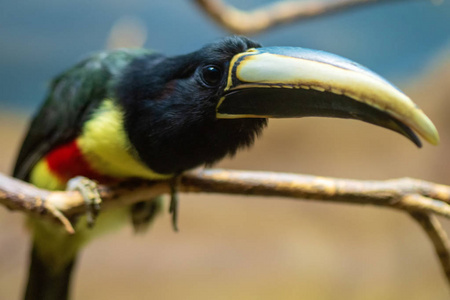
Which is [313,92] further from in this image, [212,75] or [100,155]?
[100,155]

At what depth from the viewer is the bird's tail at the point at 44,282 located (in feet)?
4.90

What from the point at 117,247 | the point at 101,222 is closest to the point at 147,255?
the point at 117,247

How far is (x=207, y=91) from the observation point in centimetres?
100

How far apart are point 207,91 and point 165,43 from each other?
153 centimetres

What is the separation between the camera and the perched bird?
2.71 ft

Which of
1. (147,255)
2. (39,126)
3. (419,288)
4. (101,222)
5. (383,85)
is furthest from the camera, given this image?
(147,255)

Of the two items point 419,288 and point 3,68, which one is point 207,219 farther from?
point 3,68

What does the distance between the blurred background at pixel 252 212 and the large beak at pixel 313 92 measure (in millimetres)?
1334

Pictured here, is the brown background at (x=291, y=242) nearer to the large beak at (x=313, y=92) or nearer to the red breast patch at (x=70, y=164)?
the red breast patch at (x=70, y=164)

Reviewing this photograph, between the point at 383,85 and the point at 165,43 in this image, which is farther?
the point at 165,43

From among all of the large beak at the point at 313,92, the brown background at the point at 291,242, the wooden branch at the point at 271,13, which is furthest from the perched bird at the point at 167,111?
the brown background at the point at 291,242

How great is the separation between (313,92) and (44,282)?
1158 mm

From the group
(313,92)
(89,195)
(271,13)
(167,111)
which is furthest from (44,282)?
(271,13)

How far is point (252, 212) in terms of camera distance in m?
2.80
